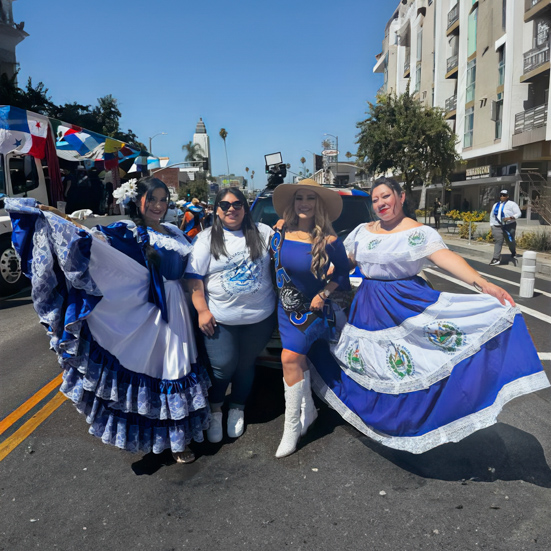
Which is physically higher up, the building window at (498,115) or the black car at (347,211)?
the building window at (498,115)

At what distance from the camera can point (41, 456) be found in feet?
11.2

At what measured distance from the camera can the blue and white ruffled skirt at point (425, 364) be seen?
2879 mm

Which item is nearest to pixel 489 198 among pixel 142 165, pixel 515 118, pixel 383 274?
pixel 515 118

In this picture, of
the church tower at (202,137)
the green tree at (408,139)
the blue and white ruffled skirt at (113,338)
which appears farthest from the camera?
the church tower at (202,137)

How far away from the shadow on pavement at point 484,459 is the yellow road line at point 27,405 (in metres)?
2.76

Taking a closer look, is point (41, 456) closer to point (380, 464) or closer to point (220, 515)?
point (220, 515)

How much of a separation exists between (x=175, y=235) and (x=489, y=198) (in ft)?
114

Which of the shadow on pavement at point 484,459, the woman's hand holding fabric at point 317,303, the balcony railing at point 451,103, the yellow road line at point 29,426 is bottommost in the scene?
the shadow on pavement at point 484,459

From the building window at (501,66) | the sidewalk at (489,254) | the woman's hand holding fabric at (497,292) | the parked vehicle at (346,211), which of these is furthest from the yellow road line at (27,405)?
the building window at (501,66)

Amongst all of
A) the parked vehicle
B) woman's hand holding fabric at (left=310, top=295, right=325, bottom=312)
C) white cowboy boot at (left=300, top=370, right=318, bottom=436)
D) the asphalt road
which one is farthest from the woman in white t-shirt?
the parked vehicle

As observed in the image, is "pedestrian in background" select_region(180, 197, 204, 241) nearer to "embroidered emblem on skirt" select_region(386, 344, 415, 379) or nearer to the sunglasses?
the sunglasses

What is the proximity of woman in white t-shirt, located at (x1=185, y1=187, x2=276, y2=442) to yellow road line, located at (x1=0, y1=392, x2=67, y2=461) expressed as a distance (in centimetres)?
144

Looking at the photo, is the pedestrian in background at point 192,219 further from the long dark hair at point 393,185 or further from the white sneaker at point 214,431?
the long dark hair at point 393,185

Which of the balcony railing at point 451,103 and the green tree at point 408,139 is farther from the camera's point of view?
the balcony railing at point 451,103
